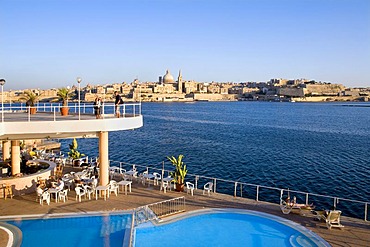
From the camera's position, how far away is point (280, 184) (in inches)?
940

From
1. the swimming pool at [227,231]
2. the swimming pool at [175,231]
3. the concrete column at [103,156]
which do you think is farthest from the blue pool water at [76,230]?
the concrete column at [103,156]

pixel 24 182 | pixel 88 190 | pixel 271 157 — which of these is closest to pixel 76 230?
pixel 88 190

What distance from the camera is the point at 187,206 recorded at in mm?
12195

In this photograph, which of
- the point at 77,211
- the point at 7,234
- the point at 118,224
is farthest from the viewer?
the point at 77,211

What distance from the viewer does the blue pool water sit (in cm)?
924

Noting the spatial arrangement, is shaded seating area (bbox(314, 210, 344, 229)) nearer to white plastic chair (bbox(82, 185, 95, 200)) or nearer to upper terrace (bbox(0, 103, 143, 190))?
upper terrace (bbox(0, 103, 143, 190))

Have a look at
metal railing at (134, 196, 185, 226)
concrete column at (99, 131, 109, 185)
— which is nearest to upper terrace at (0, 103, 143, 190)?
concrete column at (99, 131, 109, 185)

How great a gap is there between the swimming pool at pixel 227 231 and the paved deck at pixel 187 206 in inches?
20.4

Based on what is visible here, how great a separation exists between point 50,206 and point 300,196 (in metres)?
14.6

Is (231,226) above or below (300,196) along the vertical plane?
above

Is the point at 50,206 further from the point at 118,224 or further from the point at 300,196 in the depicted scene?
the point at 300,196

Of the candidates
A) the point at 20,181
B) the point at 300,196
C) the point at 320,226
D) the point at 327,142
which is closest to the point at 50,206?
the point at 20,181

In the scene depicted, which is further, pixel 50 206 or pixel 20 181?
pixel 20 181

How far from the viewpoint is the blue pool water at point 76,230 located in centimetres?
924
